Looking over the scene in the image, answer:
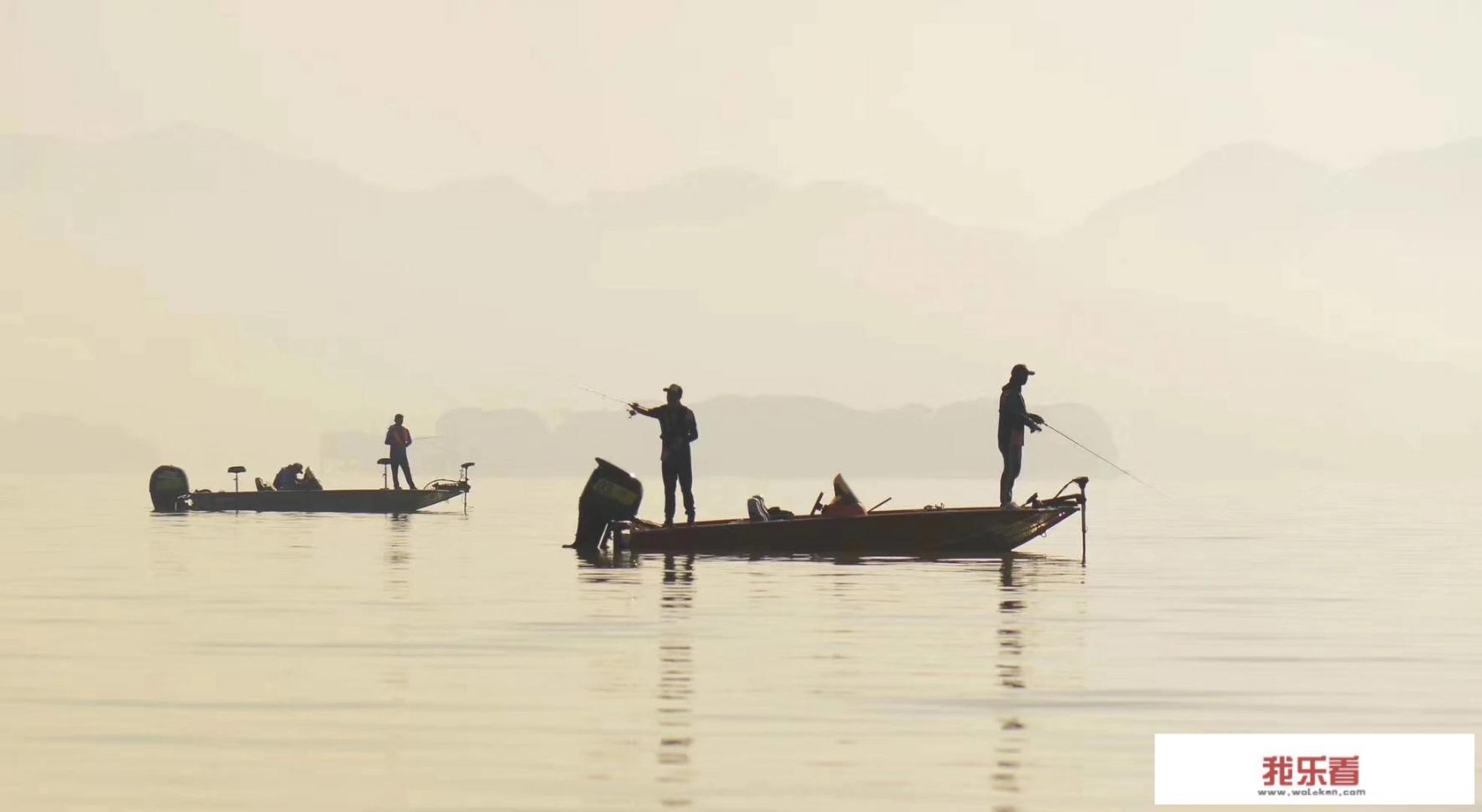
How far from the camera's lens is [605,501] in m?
35.3

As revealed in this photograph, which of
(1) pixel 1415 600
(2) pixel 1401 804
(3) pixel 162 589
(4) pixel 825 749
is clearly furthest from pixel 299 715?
(1) pixel 1415 600

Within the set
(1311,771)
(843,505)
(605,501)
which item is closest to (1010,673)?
(1311,771)

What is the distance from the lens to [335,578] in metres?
30.5

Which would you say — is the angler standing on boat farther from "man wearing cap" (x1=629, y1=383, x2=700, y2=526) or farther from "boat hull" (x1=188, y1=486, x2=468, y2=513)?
"man wearing cap" (x1=629, y1=383, x2=700, y2=526)

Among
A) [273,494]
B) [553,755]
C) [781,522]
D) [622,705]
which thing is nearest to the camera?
[553,755]

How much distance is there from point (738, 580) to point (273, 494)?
101 feet

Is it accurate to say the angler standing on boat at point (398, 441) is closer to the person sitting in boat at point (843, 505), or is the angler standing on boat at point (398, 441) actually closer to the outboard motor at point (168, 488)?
the outboard motor at point (168, 488)

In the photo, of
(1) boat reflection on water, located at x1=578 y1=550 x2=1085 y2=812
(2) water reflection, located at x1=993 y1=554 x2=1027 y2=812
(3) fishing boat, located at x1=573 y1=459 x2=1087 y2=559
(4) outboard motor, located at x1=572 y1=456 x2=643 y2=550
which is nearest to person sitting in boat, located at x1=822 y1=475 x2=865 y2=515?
(3) fishing boat, located at x1=573 y1=459 x2=1087 y2=559

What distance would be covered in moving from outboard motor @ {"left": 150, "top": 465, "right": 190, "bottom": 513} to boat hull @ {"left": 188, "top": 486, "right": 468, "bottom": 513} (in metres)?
2.41

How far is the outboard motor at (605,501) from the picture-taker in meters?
35.2

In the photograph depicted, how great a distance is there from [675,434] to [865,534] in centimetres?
342

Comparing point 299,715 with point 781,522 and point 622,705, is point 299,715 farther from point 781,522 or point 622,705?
point 781,522

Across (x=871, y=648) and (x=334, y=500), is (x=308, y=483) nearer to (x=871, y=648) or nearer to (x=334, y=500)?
(x=334, y=500)

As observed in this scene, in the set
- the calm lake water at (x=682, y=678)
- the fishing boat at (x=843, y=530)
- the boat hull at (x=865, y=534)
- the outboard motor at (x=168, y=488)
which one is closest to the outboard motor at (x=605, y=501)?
the fishing boat at (x=843, y=530)
